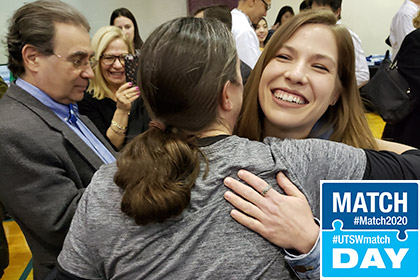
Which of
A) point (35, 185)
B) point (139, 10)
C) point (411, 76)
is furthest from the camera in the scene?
point (139, 10)

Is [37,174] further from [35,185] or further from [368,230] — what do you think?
[368,230]

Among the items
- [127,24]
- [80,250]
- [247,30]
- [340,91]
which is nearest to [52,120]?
[80,250]

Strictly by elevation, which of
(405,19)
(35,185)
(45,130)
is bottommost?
(35,185)

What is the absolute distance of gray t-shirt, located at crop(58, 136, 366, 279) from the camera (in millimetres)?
711

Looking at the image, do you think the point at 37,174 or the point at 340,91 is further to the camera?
the point at 340,91

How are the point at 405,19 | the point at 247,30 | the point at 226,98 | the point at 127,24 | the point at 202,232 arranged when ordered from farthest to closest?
the point at 127,24
the point at 405,19
the point at 247,30
the point at 226,98
the point at 202,232

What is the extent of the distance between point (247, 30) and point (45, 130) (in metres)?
2.26

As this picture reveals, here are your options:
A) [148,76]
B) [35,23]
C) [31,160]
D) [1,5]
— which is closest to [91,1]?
[1,5]

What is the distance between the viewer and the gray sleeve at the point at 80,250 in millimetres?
745

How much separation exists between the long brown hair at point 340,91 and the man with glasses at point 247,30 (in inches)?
73.1

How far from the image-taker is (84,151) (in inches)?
50.7

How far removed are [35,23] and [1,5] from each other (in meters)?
3.85

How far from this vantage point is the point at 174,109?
78 centimetres

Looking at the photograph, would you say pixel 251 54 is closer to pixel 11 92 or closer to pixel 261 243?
pixel 11 92
